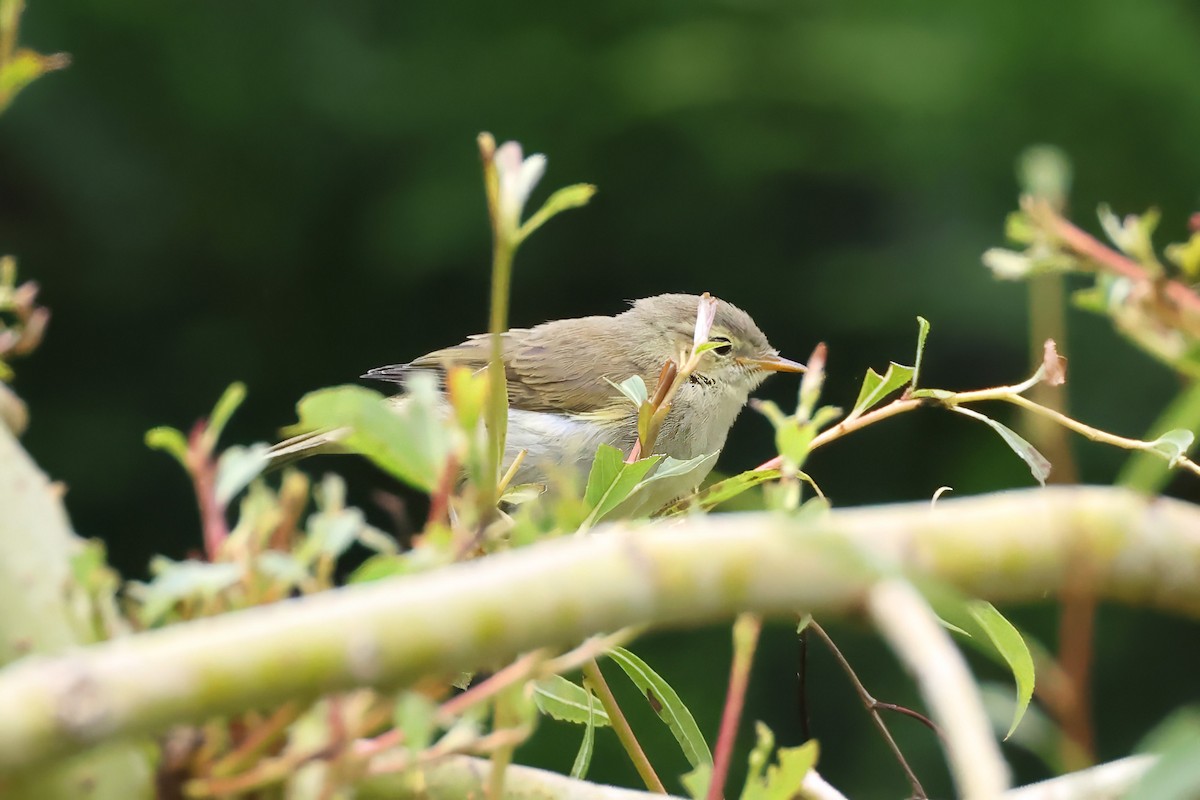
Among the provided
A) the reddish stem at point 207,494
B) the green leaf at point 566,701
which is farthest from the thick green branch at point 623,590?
the green leaf at point 566,701

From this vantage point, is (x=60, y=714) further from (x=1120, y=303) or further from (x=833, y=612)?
(x=1120, y=303)

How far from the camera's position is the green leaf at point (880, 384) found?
3.13ft

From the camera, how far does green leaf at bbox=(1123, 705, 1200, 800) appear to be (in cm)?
42

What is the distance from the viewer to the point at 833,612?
0.42 meters

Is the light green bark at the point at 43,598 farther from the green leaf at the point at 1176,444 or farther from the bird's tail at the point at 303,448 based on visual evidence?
the bird's tail at the point at 303,448

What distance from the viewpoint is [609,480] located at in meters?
0.89

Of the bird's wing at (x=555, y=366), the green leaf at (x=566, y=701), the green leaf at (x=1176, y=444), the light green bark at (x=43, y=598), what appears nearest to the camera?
the light green bark at (x=43, y=598)

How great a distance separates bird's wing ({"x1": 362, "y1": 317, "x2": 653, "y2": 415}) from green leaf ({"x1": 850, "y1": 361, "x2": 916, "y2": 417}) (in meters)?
1.56

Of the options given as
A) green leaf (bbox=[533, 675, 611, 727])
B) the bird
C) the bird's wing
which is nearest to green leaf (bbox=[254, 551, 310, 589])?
green leaf (bbox=[533, 675, 611, 727])

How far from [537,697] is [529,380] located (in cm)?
178

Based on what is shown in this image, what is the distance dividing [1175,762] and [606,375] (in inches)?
87.2

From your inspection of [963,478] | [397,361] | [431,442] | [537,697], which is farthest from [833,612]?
[397,361]

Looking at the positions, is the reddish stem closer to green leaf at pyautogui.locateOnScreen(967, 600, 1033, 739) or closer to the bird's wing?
green leaf at pyautogui.locateOnScreen(967, 600, 1033, 739)

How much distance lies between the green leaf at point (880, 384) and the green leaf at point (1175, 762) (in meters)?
0.53
